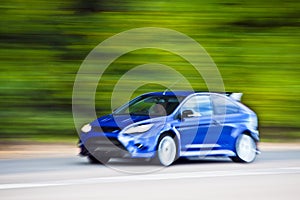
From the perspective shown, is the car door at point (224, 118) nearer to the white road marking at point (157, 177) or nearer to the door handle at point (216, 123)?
the door handle at point (216, 123)

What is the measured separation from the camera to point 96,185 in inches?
408

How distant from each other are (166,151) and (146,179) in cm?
149

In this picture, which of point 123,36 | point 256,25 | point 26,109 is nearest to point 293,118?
point 256,25

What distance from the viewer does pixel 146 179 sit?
11.1 meters

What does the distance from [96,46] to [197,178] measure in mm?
7762

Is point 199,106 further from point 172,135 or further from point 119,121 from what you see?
point 119,121

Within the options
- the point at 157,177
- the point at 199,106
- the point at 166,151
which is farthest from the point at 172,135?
the point at 157,177

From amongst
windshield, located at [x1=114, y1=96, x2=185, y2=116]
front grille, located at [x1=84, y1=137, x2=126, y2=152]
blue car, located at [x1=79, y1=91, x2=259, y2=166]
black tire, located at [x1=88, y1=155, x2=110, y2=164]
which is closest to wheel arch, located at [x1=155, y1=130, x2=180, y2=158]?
blue car, located at [x1=79, y1=91, x2=259, y2=166]

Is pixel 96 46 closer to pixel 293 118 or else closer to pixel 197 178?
pixel 293 118

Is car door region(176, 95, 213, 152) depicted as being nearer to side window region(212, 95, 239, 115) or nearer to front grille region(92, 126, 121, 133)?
side window region(212, 95, 239, 115)

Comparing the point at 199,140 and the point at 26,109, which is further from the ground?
the point at 26,109

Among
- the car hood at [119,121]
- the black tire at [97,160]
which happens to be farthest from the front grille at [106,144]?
the black tire at [97,160]

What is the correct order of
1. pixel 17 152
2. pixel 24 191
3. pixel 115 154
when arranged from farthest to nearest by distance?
1. pixel 17 152
2. pixel 115 154
3. pixel 24 191

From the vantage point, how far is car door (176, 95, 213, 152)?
12742mm
